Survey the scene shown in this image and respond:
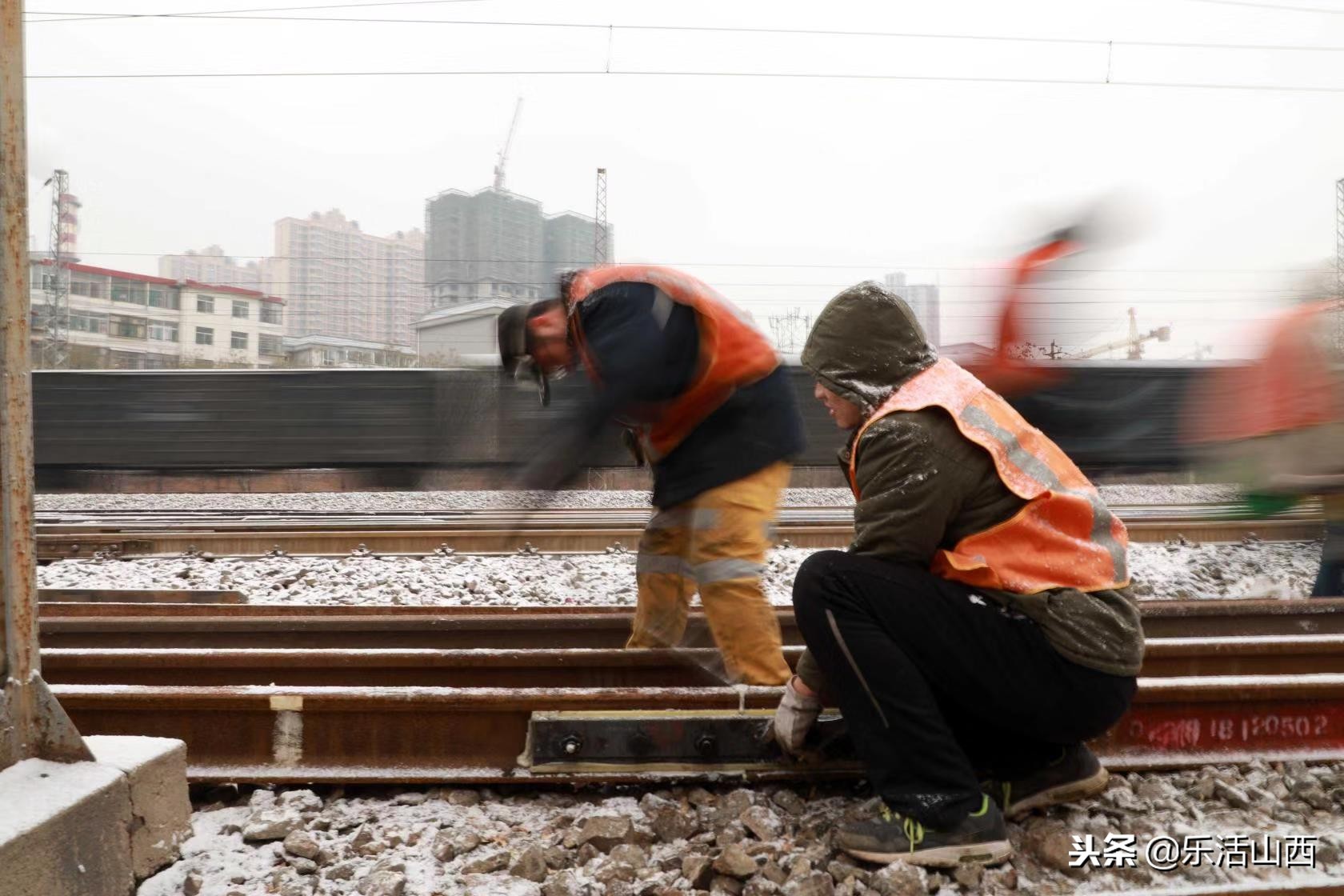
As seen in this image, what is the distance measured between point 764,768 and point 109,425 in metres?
10.7

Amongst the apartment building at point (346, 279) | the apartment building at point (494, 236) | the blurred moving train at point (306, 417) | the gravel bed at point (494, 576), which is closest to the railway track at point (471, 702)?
the gravel bed at point (494, 576)

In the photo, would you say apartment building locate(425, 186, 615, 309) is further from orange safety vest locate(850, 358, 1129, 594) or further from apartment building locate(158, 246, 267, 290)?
apartment building locate(158, 246, 267, 290)

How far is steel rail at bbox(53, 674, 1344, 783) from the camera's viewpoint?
273 cm

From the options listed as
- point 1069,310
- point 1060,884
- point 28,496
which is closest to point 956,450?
point 1060,884

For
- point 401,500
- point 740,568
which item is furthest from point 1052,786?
point 401,500

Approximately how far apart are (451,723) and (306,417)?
869cm

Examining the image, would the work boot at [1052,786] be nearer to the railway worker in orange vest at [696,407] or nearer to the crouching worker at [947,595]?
the crouching worker at [947,595]

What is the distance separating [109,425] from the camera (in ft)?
34.7

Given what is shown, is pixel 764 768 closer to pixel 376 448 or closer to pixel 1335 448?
pixel 1335 448

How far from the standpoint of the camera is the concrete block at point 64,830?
1.78 m

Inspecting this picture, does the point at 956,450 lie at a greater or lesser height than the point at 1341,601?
greater

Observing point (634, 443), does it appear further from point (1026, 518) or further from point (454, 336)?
point (454, 336)

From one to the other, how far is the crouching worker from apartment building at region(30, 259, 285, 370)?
39.8 feet

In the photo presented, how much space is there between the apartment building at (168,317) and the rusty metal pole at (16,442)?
1151cm
